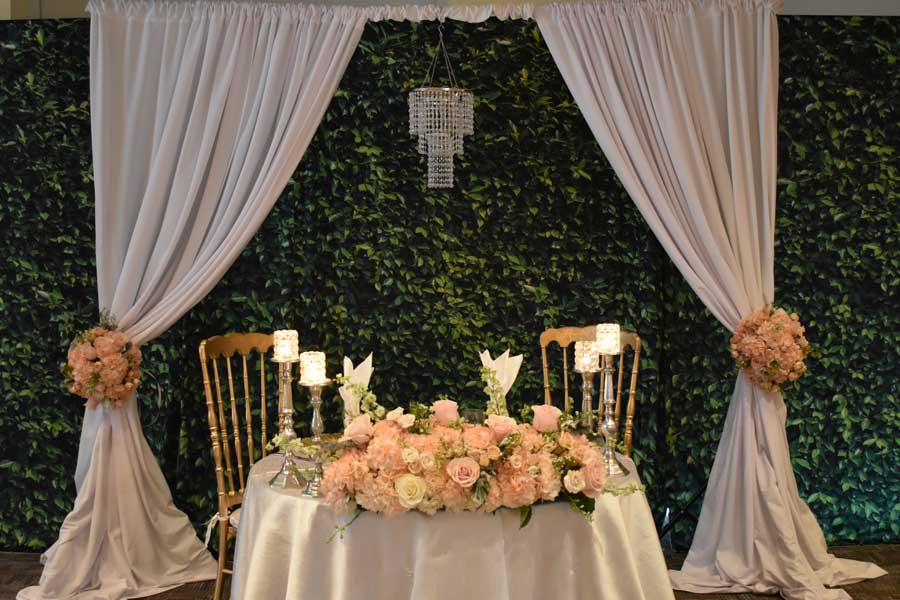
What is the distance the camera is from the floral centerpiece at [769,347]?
3.87m

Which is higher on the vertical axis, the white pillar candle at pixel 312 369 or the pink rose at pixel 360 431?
the white pillar candle at pixel 312 369

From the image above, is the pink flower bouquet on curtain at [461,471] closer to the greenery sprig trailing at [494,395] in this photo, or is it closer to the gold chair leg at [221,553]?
the greenery sprig trailing at [494,395]

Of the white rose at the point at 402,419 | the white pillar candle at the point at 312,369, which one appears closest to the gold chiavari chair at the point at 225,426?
the white pillar candle at the point at 312,369

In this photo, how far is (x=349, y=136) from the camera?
4387 mm

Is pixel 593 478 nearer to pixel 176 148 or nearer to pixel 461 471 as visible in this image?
pixel 461 471

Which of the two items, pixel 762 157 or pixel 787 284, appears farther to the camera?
pixel 787 284

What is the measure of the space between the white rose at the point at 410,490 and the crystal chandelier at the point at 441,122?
190 cm

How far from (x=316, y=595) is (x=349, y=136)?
246cm

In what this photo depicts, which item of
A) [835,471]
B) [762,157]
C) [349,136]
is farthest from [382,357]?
[835,471]

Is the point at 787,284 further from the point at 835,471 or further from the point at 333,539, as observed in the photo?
the point at 333,539

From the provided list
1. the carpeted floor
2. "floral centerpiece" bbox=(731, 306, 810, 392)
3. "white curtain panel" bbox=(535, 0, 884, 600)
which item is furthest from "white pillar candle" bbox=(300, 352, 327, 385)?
"floral centerpiece" bbox=(731, 306, 810, 392)

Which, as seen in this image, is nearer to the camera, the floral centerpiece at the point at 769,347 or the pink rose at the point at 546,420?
the pink rose at the point at 546,420

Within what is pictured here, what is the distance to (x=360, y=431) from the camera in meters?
2.46

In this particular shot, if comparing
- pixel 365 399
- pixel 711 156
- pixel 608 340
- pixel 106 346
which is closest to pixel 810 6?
pixel 711 156
